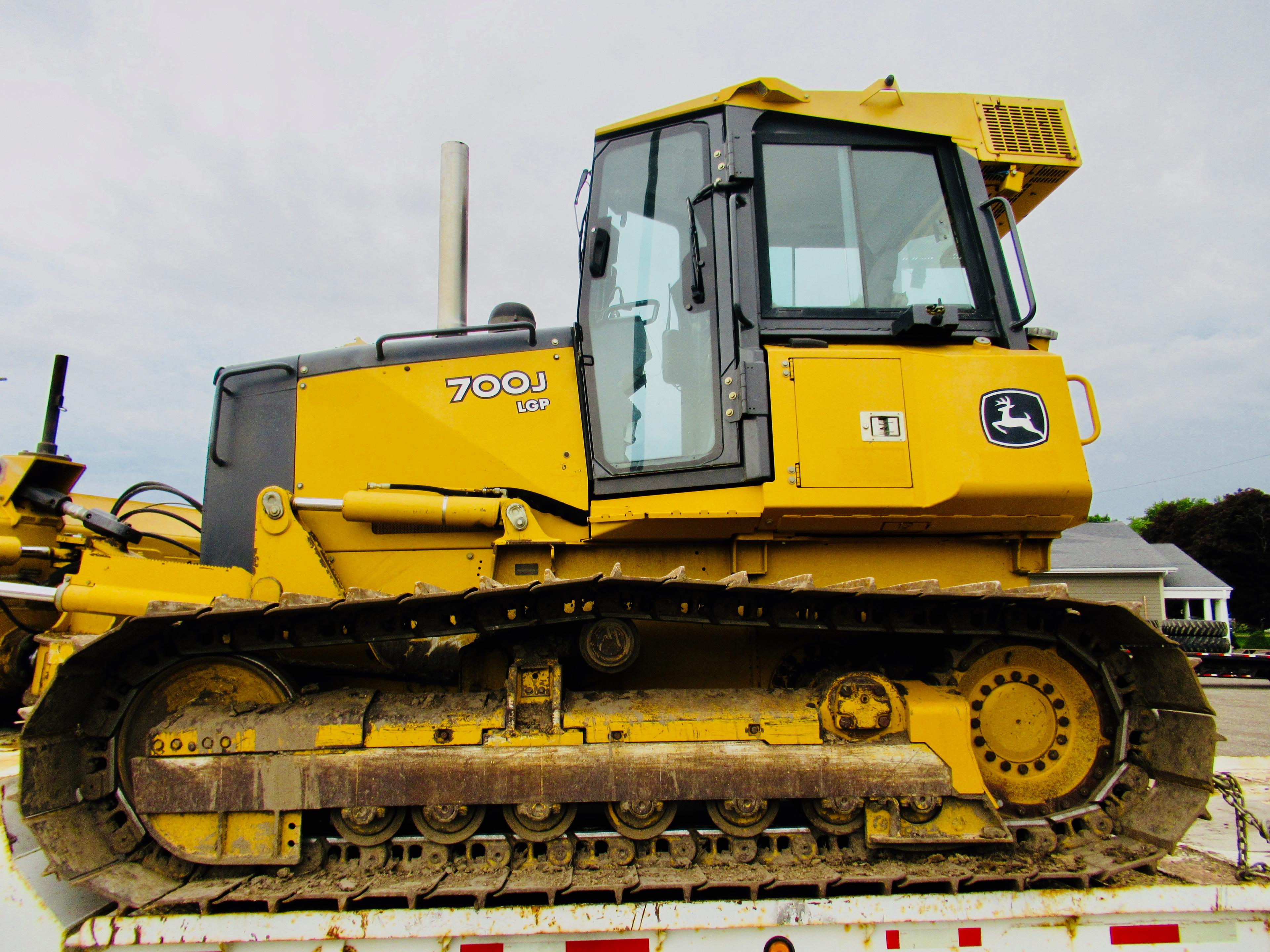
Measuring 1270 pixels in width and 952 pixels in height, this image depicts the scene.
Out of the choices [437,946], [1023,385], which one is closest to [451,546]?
[437,946]

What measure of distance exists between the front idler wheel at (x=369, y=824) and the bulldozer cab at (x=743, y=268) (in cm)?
144

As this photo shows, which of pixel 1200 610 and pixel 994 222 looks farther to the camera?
pixel 1200 610

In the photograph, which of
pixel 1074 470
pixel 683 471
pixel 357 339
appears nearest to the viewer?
pixel 1074 470

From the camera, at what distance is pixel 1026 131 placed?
11.3 feet

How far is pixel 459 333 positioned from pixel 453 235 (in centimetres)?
97

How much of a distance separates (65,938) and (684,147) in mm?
3745

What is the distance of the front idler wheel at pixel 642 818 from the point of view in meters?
2.52

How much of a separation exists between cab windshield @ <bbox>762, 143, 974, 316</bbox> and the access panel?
1.22 feet

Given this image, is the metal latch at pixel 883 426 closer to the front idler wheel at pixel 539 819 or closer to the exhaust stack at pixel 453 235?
the front idler wheel at pixel 539 819

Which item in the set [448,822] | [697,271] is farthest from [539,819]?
[697,271]

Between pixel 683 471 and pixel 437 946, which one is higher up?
pixel 683 471

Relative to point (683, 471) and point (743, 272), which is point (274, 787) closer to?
point (683, 471)

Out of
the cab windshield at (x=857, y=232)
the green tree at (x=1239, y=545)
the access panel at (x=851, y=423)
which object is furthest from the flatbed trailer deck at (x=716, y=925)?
the green tree at (x=1239, y=545)

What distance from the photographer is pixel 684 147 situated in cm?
336
